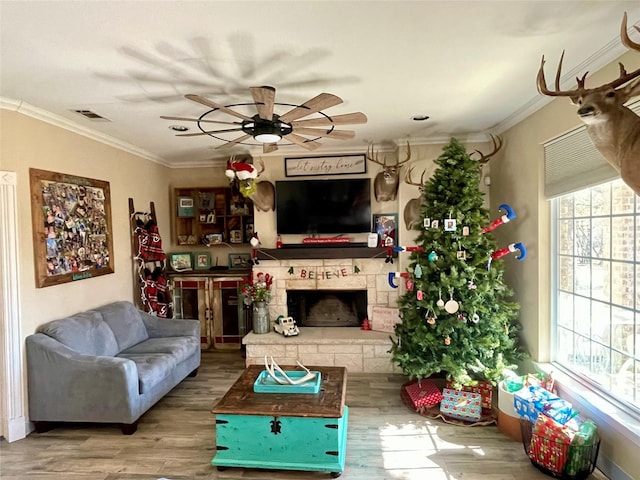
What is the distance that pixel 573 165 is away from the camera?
8.44 feet

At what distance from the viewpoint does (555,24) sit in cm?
183

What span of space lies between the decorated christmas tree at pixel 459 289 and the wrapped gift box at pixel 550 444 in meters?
0.64

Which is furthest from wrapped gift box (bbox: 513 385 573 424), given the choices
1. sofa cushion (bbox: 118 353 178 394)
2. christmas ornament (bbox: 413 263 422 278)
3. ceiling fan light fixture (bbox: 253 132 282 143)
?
sofa cushion (bbox: 118 353 178 394)

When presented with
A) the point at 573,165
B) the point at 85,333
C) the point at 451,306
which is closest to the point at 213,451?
the point at 85,333

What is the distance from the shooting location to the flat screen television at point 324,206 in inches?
172

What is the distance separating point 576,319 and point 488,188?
183 cm

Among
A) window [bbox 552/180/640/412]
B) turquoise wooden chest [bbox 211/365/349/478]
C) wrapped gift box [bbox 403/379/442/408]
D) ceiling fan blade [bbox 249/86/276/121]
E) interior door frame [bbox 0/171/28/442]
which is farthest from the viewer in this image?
wrapped gift box [bbox 403/379/442/408]

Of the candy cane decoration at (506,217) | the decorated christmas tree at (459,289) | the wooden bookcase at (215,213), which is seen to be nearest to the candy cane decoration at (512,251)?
the decorated christmas tree at (459,289)

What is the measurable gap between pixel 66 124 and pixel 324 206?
270 cm

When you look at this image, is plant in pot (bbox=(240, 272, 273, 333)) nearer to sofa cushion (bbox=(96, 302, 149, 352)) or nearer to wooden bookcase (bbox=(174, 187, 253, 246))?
wooden bookcase (bbox=(174, 187, 253, 246))

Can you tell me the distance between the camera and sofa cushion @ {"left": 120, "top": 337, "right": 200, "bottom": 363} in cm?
346

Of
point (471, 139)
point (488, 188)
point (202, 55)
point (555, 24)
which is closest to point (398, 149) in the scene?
point (471, 139)

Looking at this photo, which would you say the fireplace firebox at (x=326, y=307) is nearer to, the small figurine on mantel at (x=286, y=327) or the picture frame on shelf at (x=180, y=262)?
the small figurine on mantel at (x=286, y=327)

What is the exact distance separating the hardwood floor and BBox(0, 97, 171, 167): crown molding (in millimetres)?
2574
